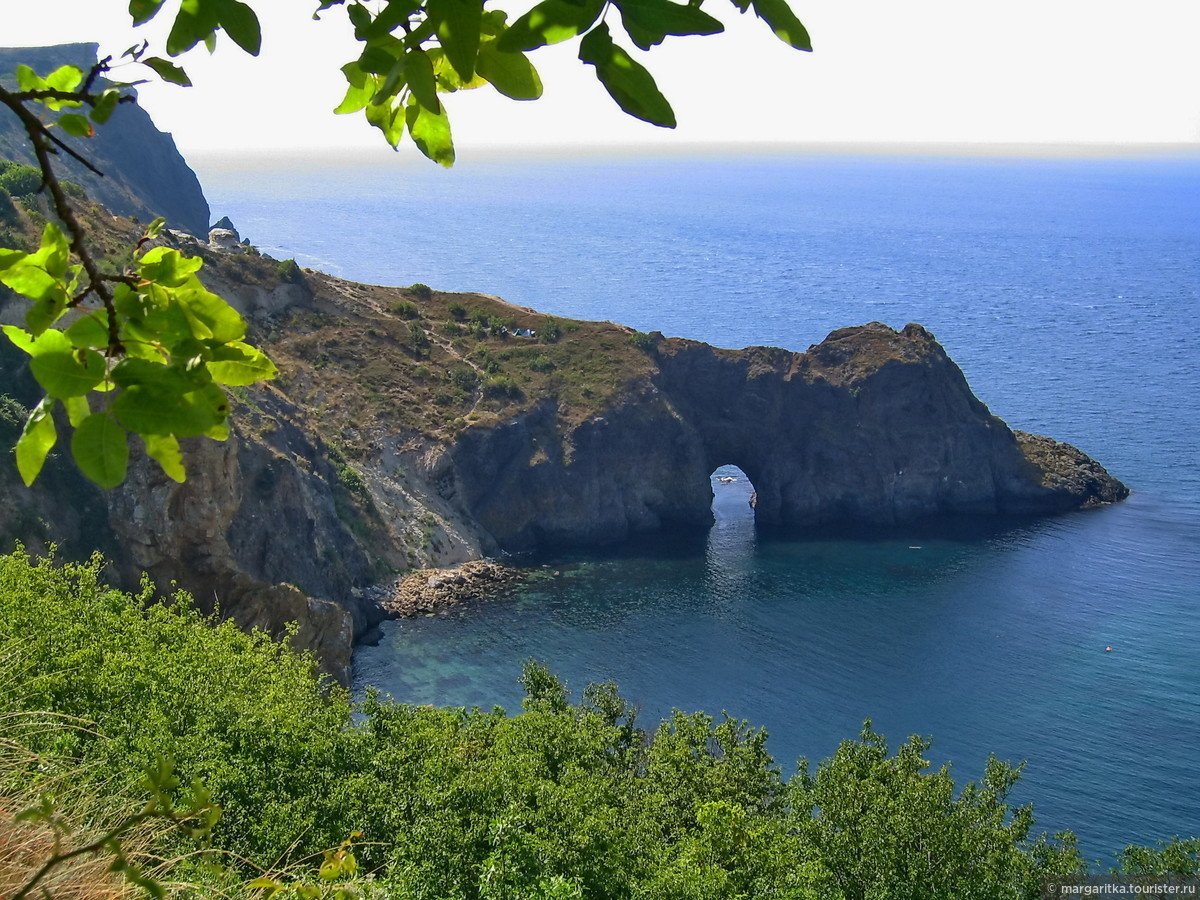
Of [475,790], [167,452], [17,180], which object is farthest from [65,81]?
[17,180]

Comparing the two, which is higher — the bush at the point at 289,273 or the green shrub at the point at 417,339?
the bush at the point at 289,273

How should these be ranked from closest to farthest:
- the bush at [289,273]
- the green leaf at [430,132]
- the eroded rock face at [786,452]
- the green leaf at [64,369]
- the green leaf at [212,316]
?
1. the green leaf at [64,369]
2. the green leaf at [212,316]
3. the green leaf at [430,132]
4. the eroded rock face at [786,452]
5. the bush at [289,273]

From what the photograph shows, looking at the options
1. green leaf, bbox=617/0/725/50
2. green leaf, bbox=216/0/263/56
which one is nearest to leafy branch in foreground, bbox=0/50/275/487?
green leaf, bbox=216/0/263/56

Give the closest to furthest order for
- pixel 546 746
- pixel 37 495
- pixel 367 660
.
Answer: pixel 546 746
pixel 37 495
pixel 367 660

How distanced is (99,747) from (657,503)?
64.3 metres

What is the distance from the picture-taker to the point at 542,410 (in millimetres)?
76438

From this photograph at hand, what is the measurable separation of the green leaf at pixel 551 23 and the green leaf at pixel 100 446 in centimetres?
111

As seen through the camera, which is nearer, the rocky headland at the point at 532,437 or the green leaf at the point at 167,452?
the green leaf at the point at 167,452

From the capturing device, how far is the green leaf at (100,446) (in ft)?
7.27

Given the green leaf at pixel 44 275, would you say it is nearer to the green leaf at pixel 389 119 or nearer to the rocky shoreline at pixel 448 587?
the green leaf at pixel 389 119

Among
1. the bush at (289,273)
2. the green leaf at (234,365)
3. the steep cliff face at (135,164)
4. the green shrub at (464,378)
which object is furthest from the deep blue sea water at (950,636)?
the steep cliff face at (135,164)

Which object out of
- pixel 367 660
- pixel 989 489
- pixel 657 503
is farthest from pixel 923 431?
pixel 367 660

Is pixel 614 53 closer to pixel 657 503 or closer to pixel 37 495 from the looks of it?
pixel 37 495

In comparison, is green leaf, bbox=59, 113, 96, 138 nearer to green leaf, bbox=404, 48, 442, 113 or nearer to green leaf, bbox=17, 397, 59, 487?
green leaf, bbox=17, 397, 59, 487
